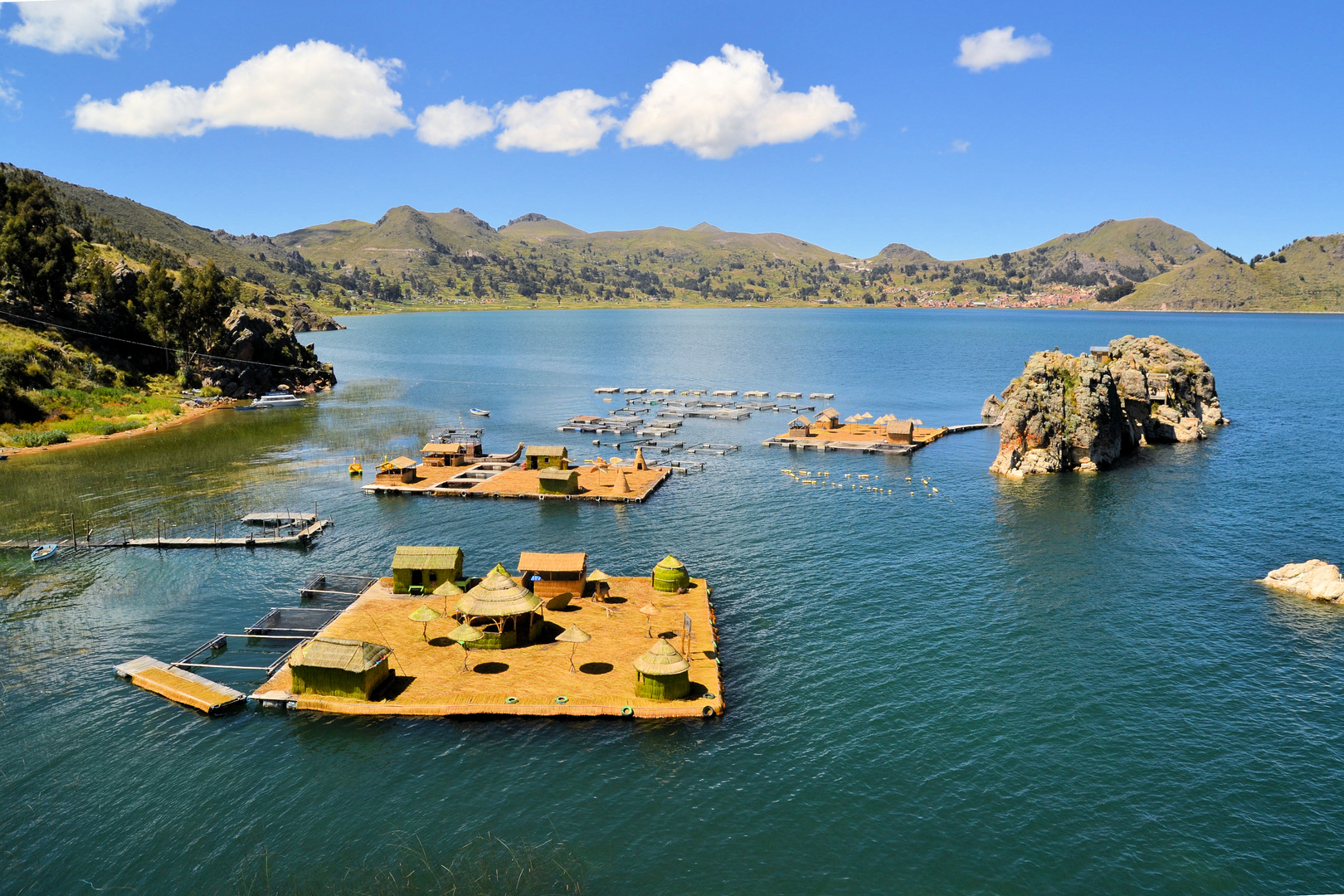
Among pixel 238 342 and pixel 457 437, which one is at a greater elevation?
pixel 238 342

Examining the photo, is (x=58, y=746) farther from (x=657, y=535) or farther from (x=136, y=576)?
(x=657, y=535)

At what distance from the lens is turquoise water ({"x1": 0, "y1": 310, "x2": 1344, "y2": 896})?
30.8 m

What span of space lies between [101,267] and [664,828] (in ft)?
509

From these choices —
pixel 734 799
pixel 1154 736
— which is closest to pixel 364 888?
pixel 734 799

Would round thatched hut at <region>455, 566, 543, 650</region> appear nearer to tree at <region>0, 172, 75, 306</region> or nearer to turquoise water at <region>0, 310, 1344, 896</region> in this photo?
turquoise water at <region>0, 310, 1344, 896</region>

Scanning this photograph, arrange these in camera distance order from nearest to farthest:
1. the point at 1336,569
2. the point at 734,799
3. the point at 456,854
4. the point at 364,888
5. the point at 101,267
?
the point at 364,888
the point at 456,854
the point at 734,799
the point at 1336,569
the point at 101,267

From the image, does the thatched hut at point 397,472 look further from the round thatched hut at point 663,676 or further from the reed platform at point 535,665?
the round thatched hut at point 663,676

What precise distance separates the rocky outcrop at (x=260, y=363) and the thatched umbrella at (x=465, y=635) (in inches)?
5073

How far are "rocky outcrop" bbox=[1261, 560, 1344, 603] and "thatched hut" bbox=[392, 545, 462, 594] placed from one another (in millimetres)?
61472

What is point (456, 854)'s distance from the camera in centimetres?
3058

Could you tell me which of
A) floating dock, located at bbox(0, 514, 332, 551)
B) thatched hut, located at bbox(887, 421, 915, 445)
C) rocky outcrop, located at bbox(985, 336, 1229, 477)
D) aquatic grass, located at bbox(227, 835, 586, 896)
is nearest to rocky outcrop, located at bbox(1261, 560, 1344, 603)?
rocky outcrop, located at bbox(985, 336, 1229, 477)

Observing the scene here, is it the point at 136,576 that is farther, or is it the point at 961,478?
the point at 961,478

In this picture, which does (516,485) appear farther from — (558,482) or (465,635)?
(465,635)

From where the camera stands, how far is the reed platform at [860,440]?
111 m
